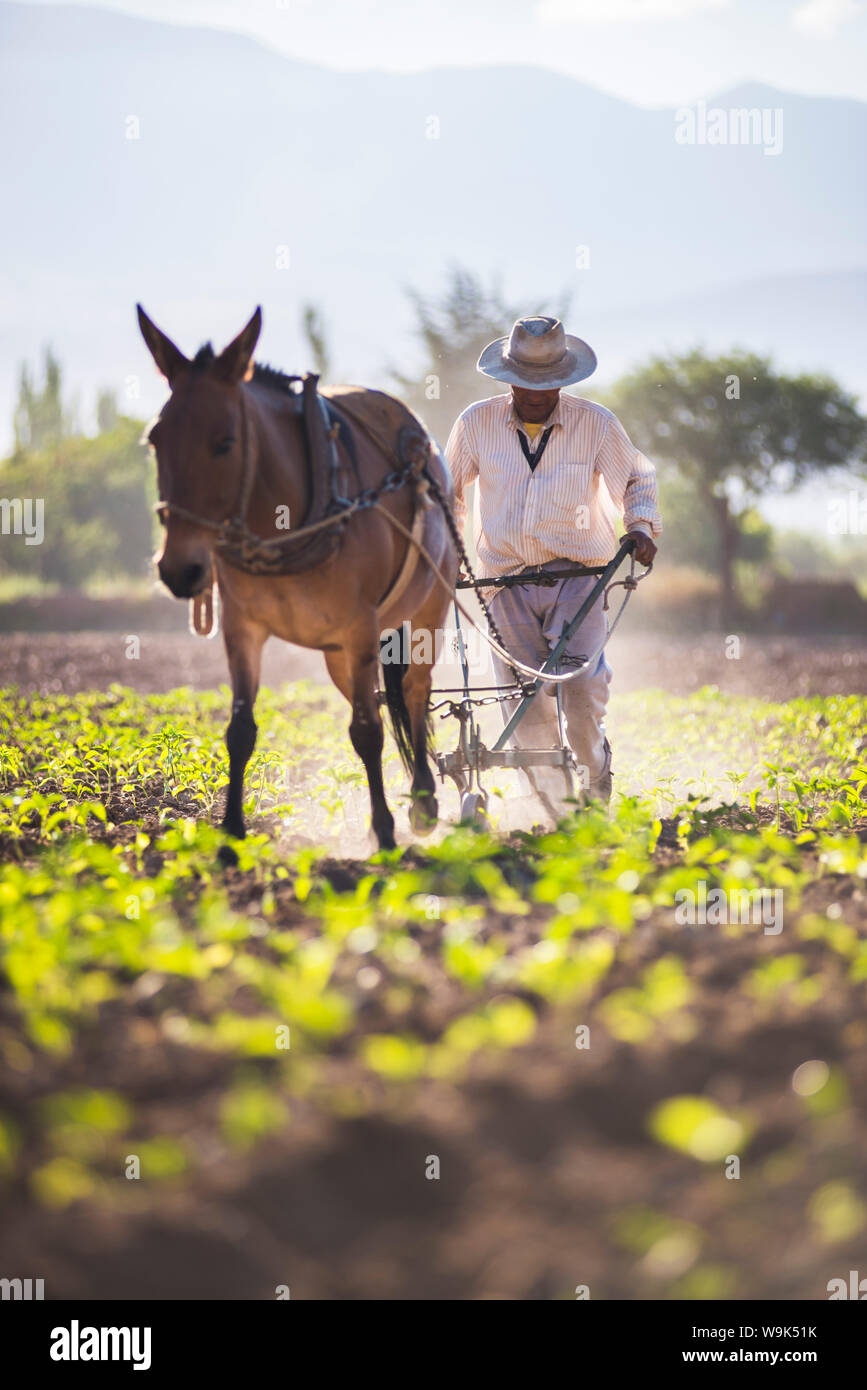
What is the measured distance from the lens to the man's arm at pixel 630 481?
6.05 metres

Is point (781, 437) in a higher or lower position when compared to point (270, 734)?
higher

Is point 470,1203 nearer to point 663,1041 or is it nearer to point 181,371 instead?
point 663,1041

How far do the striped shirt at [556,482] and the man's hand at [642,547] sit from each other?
0.07 m

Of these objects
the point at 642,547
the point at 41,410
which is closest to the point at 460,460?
the point at 642,547

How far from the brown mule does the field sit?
41.4 inches

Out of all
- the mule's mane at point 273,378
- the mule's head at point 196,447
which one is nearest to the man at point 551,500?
the mule's mane at point 273,378

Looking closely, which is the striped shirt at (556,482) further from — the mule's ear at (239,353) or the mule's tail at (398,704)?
the mule's ear at (239,353)

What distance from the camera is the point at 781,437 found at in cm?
3991

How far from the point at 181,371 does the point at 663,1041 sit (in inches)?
113

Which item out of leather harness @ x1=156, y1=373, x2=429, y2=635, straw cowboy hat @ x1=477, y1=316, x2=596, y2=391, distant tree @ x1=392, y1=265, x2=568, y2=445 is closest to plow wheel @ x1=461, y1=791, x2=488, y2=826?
leather harness @ x1=156, y1=373, x2=429, y2=635

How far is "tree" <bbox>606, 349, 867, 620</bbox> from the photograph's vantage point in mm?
39562

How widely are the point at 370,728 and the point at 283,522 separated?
99cm
